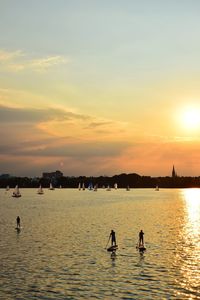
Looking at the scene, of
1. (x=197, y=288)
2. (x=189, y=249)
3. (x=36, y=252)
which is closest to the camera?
(x=197, y=288)

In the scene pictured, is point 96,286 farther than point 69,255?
No

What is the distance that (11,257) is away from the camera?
211ft

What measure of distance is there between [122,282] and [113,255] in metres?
17.4

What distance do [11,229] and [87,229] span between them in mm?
19417

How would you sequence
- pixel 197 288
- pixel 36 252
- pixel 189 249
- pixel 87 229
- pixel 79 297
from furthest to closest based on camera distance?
pixel 87 229
pixel 189 249
pixel 36 252
pixel 197 288
pixel 79 297

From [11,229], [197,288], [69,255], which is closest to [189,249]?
[69,255]

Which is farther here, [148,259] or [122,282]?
[148,259]

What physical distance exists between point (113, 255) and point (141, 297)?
23.8m

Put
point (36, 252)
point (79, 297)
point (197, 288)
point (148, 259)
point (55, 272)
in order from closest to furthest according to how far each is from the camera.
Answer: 1. point (79, 297)
2. point (197, 288)
3. point (55, 272)
4. point (148, 259)
5. point (36, 252)

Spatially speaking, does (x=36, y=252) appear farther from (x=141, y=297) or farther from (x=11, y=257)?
(x=141, y=297)

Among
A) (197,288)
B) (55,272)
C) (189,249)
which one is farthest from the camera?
(189,249)

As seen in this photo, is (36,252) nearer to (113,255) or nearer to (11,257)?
Result: (11,257)

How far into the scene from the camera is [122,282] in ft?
161

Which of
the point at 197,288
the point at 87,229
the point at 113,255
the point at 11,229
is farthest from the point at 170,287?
the point at 11,229
